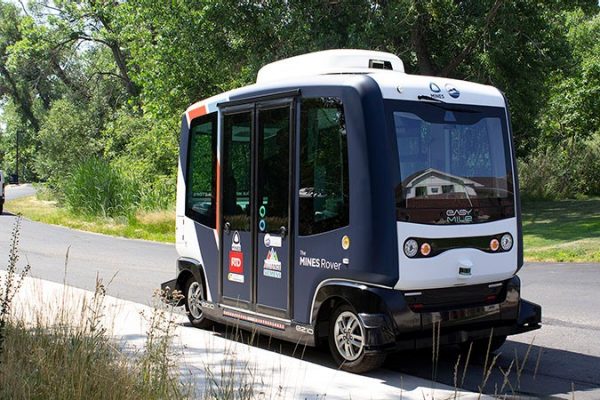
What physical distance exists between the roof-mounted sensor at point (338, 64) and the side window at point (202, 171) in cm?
113

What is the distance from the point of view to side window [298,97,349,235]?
7.14m

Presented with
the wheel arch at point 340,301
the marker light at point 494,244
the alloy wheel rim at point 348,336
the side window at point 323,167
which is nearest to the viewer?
the wheel arch at point 340,301

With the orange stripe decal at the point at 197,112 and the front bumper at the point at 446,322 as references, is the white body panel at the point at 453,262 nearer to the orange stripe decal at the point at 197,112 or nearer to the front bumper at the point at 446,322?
the front bumper at the point at 446,322

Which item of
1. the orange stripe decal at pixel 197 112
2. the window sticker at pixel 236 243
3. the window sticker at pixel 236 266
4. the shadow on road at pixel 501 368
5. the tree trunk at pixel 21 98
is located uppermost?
the tree trunk at pixel 21 98

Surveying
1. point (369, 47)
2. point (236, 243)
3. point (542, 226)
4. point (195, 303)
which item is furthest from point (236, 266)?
point (369, 47)

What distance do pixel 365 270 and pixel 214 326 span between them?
3.18m

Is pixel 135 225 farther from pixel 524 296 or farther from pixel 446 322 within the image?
pixel 446 322

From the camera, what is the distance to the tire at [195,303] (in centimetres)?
918

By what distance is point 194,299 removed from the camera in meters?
9.37

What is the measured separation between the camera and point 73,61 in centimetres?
6031

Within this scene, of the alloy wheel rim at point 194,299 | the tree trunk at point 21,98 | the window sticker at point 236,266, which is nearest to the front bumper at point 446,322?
the window sticker at point 236,266

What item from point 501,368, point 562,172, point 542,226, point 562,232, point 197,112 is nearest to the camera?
point 501,368

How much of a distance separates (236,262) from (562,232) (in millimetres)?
13323

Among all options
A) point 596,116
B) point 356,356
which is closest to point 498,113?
point 356,356
